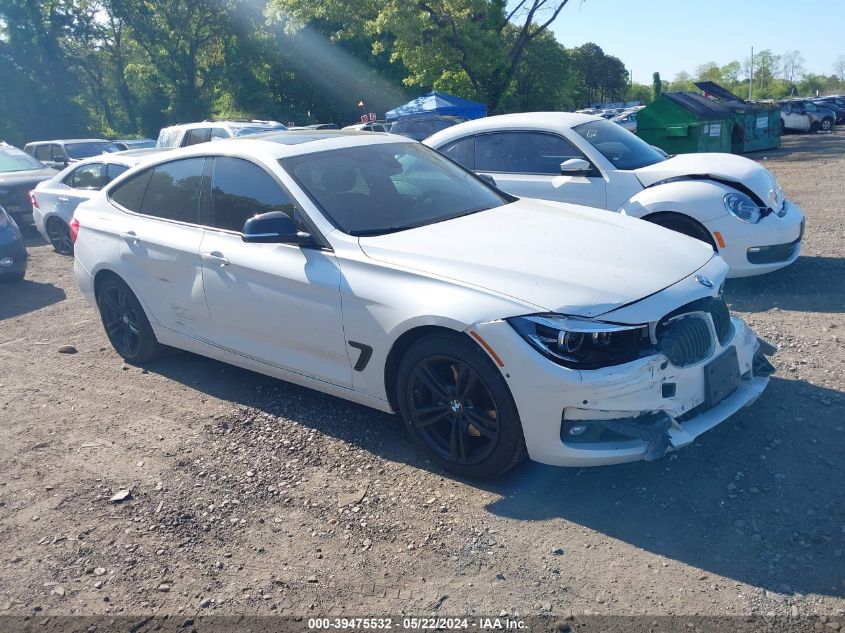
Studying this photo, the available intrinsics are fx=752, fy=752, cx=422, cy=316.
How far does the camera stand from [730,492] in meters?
3.54

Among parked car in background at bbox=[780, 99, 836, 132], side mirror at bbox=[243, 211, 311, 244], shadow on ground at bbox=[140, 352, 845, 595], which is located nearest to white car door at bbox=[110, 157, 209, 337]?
side mirror at bbox=[243, 211, 311, 244]

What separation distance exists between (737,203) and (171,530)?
5312mm

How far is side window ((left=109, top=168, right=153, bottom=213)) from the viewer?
18.7 ft

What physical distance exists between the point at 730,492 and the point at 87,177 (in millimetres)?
9686

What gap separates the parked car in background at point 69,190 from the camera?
1012cm

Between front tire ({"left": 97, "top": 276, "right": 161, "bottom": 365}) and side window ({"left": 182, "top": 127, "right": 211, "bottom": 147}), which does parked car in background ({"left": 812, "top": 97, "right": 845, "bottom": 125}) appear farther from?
front tire ({"left": 97, "top": 276, "right": 161, "bottom": 365})

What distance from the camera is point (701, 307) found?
3.74 meters

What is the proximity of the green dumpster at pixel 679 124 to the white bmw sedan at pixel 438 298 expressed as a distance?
46.0ft

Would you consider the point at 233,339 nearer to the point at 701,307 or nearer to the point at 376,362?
the point at 376,362

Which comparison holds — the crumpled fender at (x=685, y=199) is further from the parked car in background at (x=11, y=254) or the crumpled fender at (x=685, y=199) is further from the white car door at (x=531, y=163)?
the parked car in background at (x=11, y=254)

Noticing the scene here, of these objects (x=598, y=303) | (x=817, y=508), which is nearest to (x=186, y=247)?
(x=598, y=303)

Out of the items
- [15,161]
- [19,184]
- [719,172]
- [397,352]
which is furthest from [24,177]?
[397,352]

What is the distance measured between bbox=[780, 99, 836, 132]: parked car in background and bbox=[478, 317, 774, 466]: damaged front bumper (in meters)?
33.7

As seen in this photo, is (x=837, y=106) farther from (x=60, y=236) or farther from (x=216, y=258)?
(x=216, y=258)
